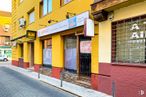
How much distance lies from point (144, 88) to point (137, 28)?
7.50 feet

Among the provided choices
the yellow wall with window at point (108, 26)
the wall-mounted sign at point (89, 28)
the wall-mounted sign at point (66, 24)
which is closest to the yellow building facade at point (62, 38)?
the wall-mounted sign at point (66, 24)

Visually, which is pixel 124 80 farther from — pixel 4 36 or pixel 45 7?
pixel 4 36

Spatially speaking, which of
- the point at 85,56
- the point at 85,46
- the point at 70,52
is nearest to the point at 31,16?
the point at 70,52

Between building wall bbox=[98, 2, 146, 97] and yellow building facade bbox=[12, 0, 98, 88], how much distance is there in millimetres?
679

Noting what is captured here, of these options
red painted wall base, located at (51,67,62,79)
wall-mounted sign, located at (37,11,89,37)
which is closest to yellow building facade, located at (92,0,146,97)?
wall-mounted sign, located at (37,11,89,37)

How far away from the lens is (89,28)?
12.7 m

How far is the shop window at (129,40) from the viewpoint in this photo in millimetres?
10078

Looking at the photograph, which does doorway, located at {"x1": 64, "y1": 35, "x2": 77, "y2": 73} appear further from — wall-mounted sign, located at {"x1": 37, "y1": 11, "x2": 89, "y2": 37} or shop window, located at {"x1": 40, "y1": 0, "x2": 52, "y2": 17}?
shop window, located at {"x1": 40, "y1": 0, "x2": 52, "y2": 17}

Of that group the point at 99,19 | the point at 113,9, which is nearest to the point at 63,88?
the point at 99,19

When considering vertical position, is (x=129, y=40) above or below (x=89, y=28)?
below

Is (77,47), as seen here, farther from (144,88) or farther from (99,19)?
(144,88)

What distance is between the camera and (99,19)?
12.2 metres

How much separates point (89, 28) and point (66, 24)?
3631 millimetres

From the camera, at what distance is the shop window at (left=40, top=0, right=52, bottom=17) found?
67.7 ft
